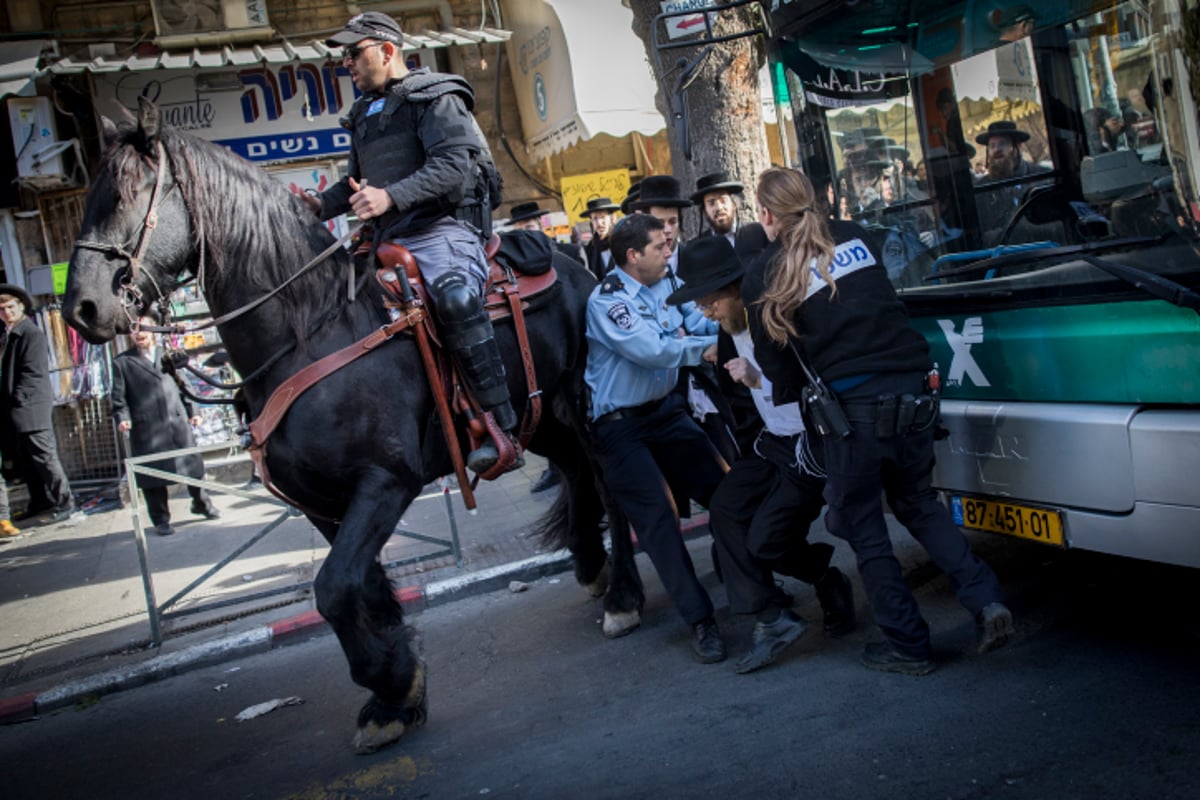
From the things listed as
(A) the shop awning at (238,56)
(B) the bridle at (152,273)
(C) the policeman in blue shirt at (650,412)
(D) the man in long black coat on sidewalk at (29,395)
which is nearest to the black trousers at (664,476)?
(C) the policeman in blue shirt at (650,412)

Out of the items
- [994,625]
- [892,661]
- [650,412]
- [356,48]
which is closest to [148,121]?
[356,48]

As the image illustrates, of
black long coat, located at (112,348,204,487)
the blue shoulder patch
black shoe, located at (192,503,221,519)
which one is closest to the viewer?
the blue shoulder patch

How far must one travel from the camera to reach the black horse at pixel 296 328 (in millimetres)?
4109

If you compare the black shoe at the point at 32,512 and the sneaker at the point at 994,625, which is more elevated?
the black shoe at the point at 32,512

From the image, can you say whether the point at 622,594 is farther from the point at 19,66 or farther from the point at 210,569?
the point at 19,66

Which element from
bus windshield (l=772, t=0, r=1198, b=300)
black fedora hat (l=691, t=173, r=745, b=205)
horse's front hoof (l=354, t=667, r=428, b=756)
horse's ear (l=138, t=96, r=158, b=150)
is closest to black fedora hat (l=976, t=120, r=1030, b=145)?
bus windshield (l=772, t=0, r=1198, b=300)

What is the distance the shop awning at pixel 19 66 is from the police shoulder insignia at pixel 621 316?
371 inches

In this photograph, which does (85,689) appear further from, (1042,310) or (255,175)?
(1042,310)

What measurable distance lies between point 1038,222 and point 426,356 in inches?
100

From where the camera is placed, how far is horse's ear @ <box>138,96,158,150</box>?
4.13 metres

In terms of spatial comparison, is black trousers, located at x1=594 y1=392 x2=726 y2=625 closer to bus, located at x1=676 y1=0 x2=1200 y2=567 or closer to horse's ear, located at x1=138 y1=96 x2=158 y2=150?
bus, located at x1=676 y1=0 x2=1200 y2=567

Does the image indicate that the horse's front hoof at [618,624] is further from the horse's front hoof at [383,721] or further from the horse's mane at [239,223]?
the horse's mane at [239,223]

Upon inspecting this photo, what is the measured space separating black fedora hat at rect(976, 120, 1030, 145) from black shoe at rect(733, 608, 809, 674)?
7.35ft

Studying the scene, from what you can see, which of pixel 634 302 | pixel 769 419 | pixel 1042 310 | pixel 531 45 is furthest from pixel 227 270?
pixel 531 45
